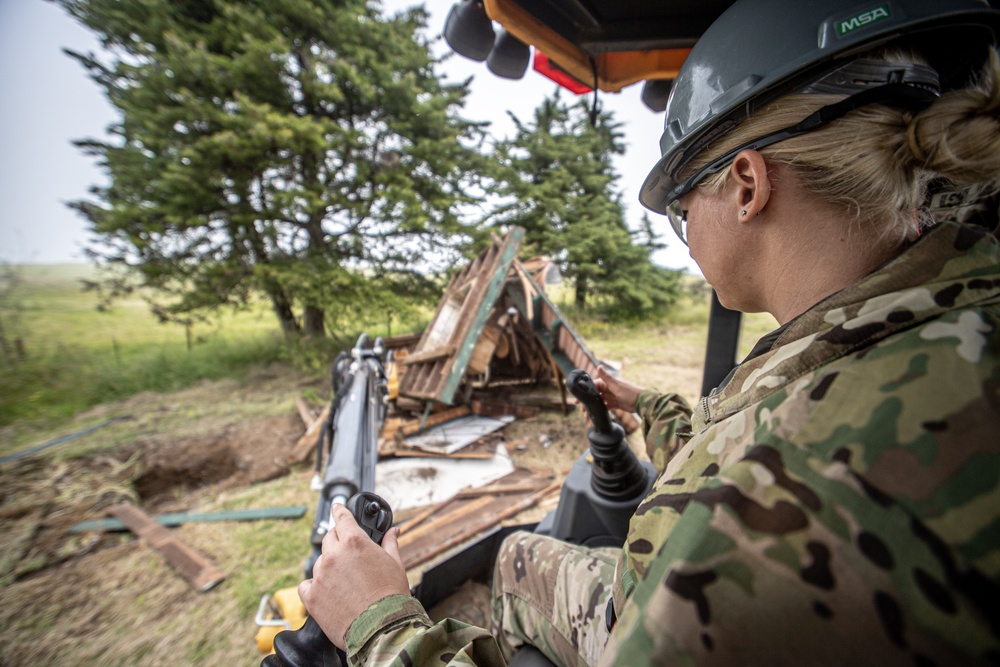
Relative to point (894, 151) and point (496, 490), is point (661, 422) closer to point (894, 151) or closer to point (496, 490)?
point (894, 151)

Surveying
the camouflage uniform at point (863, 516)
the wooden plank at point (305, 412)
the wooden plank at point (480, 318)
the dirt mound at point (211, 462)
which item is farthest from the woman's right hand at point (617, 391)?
the wooden plank at point (305, 412)

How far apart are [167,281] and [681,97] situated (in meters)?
8.90

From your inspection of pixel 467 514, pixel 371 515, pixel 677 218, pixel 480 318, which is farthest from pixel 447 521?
pixel 677 218

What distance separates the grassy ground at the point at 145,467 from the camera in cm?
251

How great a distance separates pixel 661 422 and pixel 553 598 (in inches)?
33.2

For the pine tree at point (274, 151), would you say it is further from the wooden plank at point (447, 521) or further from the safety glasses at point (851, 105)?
the safety glasses at point (851, 105)

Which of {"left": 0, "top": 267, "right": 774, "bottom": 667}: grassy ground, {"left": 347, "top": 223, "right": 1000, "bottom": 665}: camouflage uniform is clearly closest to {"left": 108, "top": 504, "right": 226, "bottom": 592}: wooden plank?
{"left": 0, "top": 267, "right": 774, "bottom": 667}: grassy ground

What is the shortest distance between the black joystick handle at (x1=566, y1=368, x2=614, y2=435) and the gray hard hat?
33.9 inches

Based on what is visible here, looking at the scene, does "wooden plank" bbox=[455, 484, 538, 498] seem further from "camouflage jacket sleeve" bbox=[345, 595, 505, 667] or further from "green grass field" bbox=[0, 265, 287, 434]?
"green grass field" bbox=[0, 265, 287, 434]

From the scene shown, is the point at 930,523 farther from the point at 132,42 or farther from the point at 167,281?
the point at 132,42

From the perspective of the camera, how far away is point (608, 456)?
1806 mm

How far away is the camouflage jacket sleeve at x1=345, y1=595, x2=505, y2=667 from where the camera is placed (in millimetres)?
813

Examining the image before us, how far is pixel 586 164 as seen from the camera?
13.2 meters

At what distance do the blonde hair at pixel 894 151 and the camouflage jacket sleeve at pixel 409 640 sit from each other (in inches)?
49.1
